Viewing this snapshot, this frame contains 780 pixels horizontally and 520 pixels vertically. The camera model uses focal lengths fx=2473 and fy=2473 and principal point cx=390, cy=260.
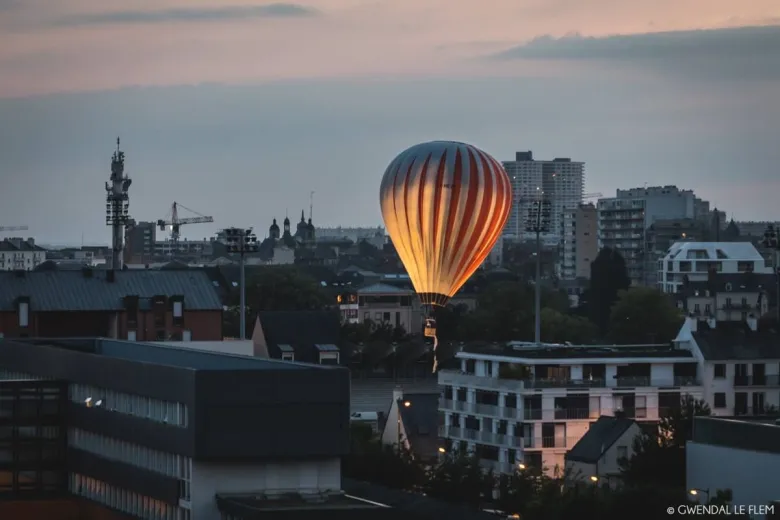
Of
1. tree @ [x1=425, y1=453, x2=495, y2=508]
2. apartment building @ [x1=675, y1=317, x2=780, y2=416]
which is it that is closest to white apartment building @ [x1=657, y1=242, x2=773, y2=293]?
apartment building @ [x1=675, y1=317, x2=780, y2=416]

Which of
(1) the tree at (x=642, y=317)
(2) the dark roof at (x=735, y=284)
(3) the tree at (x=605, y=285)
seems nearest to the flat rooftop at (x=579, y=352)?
(1) the tree at (x=642, y=317)

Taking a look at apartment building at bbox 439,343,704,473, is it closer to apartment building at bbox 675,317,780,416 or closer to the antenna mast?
apartment building at bbox 675,317,780,416

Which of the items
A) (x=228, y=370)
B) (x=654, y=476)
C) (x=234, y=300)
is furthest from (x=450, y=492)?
(x=234, y=300)

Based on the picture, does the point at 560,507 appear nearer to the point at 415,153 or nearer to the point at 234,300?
the point at 415,153

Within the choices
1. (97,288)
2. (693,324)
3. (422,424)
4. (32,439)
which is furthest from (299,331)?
(32,439)

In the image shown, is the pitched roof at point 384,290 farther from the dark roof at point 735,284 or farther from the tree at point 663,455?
the tree at point 663,455

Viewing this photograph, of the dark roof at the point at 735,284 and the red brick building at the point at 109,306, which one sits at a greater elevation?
the dark roof at the point at 735,284
